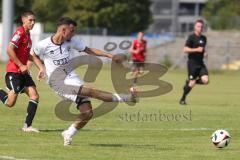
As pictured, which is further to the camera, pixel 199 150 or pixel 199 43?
pixel 199 43

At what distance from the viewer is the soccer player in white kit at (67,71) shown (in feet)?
41.5

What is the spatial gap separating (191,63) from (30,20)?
28.6 ft

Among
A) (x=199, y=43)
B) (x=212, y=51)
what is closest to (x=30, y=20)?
(x=199, y=43)

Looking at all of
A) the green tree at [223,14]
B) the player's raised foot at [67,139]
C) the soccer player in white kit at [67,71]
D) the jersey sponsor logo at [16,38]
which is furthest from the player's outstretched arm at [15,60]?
the green tree at [223,14]

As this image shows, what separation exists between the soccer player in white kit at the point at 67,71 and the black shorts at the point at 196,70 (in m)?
9.37

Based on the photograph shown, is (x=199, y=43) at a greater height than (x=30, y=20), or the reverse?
(x=30, y=20)

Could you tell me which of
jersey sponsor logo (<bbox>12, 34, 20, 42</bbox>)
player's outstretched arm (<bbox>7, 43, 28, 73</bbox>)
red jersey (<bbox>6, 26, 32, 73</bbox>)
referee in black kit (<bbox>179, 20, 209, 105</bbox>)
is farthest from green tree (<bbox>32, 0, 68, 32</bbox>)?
player's outstretched arm (<bbox>7, 43, 28, 73</bbox>)

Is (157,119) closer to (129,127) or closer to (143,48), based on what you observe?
(129,127)

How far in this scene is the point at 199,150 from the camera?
12539 millimetres

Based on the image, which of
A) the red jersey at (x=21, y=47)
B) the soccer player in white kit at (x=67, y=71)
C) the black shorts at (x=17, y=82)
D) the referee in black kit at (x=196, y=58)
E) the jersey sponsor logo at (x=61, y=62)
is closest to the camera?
the soccer player in white kit at (x=67, y=71)

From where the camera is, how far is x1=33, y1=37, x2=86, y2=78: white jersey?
13.0 m

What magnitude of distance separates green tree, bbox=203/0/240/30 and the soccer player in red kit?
2345 inches

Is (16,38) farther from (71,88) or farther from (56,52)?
(71,88)

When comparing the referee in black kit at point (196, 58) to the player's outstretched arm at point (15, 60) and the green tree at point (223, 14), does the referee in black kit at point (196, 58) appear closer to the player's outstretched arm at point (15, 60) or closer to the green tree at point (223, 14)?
the player's outstretched arm at point (15, 60)
